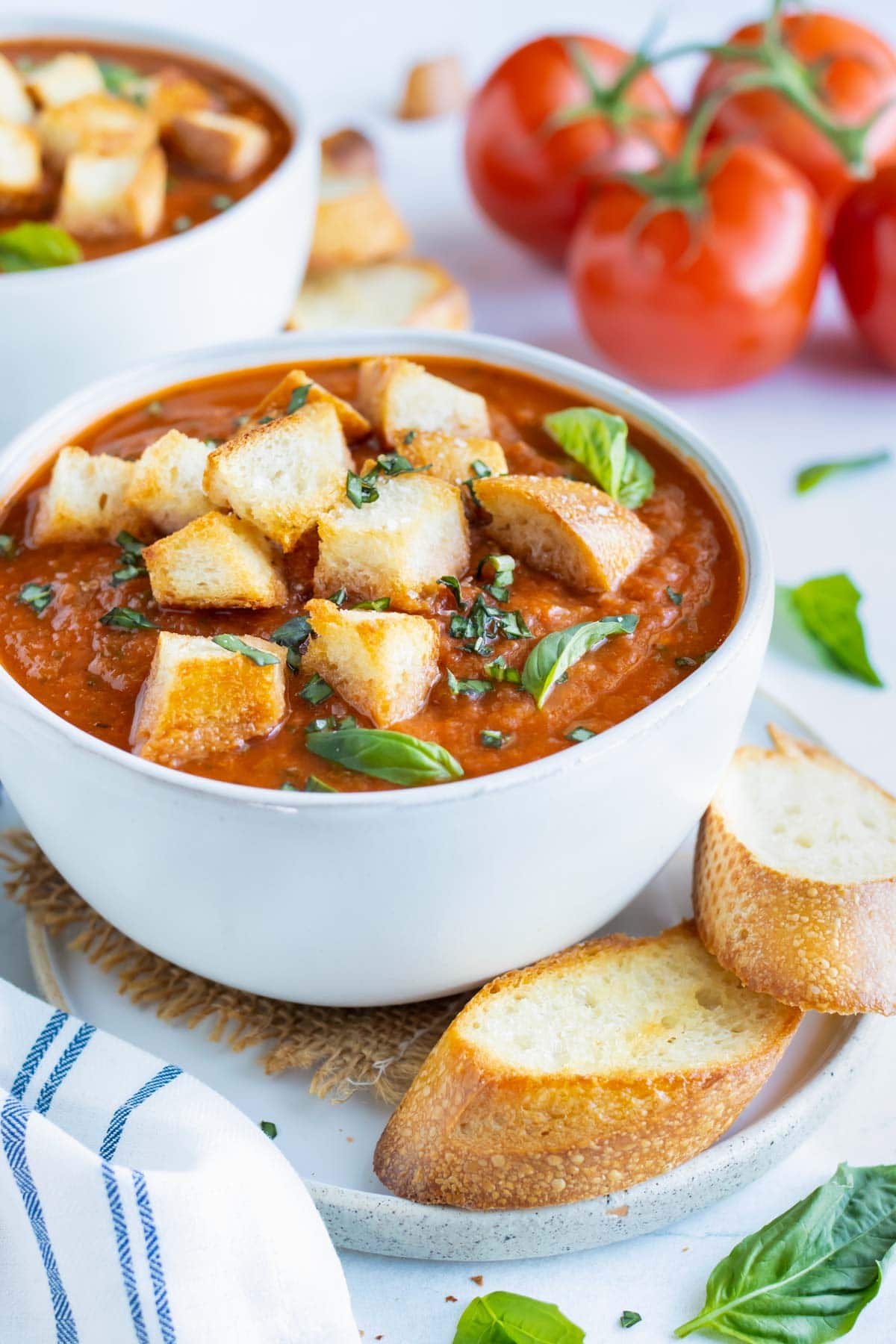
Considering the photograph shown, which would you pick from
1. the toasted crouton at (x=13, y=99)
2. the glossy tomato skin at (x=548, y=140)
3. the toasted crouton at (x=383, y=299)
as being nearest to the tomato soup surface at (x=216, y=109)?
the toasted crouton at (x=13, y=99)

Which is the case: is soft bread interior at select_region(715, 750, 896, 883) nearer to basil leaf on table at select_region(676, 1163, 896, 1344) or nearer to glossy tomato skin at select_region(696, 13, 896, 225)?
basil leaf on table at select_region(676, 1163, 896, 1344)

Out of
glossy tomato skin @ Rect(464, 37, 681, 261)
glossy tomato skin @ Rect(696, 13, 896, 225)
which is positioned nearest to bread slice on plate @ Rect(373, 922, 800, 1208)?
glossy tomato skin @ Rect(464, 37, 681, 261)

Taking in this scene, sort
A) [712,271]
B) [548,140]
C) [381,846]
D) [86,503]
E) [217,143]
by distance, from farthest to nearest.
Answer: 1. [548,140]
2. [712,271]
3. [217,143]
4. [86,503]
5. [381,846]

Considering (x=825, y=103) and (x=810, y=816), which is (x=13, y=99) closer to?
(x=825, y=103)

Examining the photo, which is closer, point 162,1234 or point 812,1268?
point 162,1234

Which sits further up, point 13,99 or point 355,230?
point 13,99

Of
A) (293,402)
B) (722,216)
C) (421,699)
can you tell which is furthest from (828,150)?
(421,699)

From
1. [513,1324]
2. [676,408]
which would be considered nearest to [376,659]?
[513,1324]
